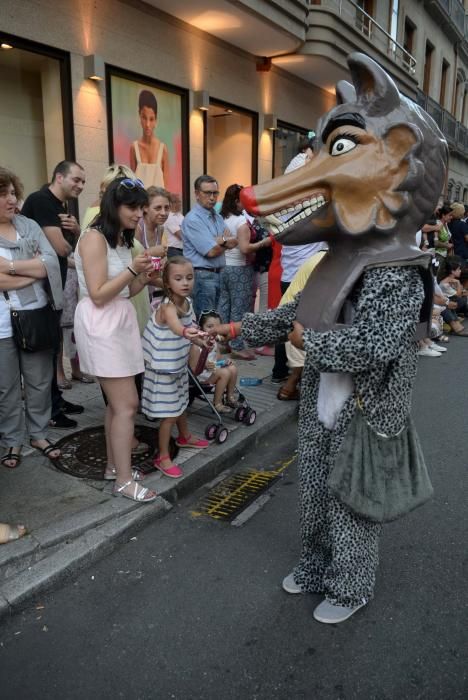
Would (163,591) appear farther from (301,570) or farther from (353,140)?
(353,140)

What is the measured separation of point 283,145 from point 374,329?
36.8ft

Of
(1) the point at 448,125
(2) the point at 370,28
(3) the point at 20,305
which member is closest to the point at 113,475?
(3) the point at 20,305

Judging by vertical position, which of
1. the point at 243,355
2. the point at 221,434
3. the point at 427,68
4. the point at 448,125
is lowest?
the point at 221,434

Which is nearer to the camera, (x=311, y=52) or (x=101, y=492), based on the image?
(x=101, y=492)

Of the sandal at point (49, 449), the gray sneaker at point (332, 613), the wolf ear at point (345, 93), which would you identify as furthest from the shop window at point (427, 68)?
the gray sneaker at point (332, 613)

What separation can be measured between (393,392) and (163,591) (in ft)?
4.97

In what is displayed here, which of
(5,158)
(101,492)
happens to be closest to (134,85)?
(5,158)

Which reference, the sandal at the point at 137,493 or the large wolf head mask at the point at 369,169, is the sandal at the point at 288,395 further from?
the large wolf head mask at the point at 369,169

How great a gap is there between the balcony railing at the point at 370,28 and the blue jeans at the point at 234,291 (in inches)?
288

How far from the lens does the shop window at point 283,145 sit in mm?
12031

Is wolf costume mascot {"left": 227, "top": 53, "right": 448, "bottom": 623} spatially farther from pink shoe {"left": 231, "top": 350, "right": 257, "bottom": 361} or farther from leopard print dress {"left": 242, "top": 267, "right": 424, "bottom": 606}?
pink shoe {"left": 231, "top": 350, "right": 257, "bottom": 361}

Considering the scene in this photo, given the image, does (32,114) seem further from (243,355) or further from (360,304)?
(360,304)

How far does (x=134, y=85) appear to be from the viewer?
26.8 ft

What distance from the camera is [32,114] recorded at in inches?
281
